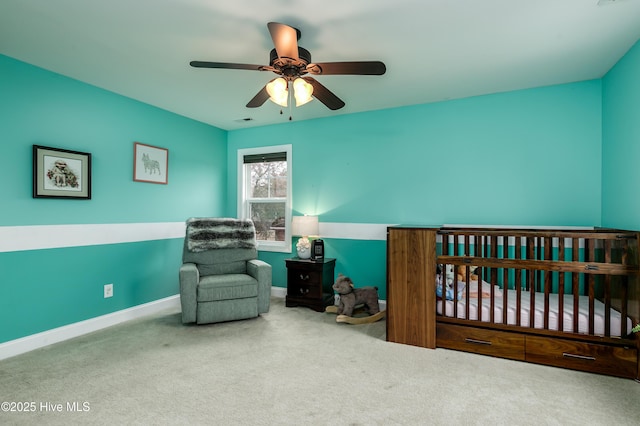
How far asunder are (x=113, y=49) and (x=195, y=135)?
1.86 meters

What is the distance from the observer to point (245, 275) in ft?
11.5

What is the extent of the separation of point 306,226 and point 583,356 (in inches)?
106

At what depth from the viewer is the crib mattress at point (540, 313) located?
227 centimetres

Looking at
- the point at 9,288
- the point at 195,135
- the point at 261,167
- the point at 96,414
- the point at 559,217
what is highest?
the point at 195,135

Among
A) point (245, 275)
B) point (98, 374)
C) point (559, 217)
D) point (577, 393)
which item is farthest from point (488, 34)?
point (98, 374)

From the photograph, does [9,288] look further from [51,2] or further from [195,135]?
[195,135]

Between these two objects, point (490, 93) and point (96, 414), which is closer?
point (96, 414)

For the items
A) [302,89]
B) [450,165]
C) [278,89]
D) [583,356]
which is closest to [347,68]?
[302,89]

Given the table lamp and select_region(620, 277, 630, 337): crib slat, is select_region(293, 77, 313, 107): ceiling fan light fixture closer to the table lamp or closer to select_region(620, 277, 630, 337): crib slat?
the table lamp

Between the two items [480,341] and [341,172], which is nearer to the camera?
[480,341]

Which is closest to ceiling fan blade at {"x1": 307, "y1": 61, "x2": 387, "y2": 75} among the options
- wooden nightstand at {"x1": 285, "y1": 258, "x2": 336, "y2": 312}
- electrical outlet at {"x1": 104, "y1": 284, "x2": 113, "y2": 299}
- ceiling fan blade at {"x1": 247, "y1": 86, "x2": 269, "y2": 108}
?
ceiling fan blade at {"x1": 247, "y1": 86, "x2": 269, "y2": 108}

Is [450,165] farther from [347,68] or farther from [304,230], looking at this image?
[347,68]

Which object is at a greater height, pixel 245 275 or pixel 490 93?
pixel 490 93

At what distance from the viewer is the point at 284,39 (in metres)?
1.77
